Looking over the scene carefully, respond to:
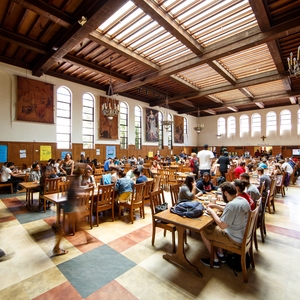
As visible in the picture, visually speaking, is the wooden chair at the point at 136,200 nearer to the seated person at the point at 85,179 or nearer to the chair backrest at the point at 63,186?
the seated person at the point at 85,179

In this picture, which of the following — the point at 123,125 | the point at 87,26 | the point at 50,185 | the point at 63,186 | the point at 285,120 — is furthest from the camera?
the point at 285,120

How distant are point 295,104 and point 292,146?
3.43m

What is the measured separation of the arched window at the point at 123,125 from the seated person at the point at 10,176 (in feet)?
20.7

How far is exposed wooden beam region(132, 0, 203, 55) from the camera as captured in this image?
4148 millimetres

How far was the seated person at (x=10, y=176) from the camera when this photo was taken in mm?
6480

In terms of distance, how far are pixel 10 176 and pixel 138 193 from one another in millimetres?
5535

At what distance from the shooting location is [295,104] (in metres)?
14.8

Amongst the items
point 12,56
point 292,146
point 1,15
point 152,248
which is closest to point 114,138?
point 12,56

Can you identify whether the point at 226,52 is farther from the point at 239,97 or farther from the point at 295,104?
the point at 295,104

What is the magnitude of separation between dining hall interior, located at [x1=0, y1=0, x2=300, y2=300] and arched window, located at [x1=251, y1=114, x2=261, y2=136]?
4527 mm

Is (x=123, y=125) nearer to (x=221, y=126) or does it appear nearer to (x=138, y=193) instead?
(x=138, y=193)

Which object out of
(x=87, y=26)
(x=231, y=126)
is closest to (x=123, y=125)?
(x=87, y=26)

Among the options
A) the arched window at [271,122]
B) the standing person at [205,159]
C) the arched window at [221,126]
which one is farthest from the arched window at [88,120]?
the arched window at [271,122]

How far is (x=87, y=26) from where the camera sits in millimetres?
4645
